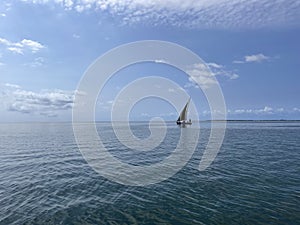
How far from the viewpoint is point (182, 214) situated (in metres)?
16.9

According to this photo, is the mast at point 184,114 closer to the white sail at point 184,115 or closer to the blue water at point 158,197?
the white sail at point 184,115

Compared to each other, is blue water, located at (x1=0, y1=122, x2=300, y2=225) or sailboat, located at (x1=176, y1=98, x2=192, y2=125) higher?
sailboat, located at (x1=176, y1=98, x2=192, y2=125)

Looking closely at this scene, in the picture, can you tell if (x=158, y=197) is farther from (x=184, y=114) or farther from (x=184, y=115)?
(x=184, y=115)

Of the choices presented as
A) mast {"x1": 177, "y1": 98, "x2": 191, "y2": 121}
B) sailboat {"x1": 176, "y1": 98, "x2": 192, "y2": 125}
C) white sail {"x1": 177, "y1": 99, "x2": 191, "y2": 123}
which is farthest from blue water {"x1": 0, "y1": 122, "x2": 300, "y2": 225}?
sailboat {"x1": 176, "y1": 98, "x2": 192, "y2": 125}

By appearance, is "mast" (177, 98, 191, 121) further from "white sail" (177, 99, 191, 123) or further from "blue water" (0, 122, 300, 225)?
"blue water" (0, 122, 300, 225)

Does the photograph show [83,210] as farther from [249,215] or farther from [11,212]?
[249,215]

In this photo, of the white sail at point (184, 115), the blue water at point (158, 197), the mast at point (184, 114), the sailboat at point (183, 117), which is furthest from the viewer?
the sailboat at point (183, 117)

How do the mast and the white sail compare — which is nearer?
the mast

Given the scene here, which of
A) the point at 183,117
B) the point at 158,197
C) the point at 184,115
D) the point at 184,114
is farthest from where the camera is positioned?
the point at 183,117

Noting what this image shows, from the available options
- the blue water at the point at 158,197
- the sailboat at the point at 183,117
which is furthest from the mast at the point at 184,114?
the blue water at the point at 158,197

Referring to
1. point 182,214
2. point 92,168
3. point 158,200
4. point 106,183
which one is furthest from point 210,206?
point 92,168

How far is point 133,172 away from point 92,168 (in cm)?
584

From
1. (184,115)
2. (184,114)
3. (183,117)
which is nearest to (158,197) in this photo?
(184,114)

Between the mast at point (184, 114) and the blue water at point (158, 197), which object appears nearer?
the blue water at point (158, 197)
